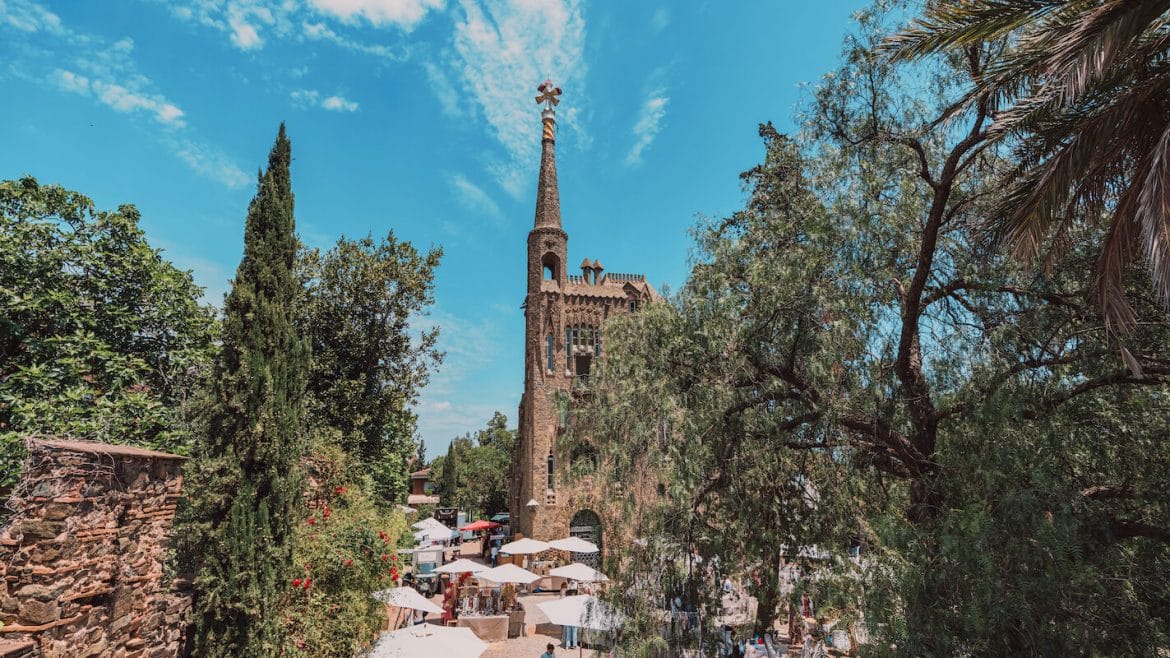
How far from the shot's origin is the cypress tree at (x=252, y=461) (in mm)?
7168

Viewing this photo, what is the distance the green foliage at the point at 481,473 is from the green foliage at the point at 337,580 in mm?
36558

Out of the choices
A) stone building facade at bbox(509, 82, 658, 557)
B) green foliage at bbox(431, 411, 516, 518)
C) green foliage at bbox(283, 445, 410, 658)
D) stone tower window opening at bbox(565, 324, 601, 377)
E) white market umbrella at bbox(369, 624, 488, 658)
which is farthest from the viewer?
green foliage at bbox(431, 411, 516, 518)

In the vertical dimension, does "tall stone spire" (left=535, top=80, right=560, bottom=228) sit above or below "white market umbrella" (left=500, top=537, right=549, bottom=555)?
above

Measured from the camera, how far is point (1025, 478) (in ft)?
17.3

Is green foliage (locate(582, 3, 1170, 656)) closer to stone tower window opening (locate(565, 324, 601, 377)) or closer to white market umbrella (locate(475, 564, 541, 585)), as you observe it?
white market umbrella (locate(475, 564, 541, 585))

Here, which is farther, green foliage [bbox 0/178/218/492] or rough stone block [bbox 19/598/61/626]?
green foliage [bbox 0/178/218/492]

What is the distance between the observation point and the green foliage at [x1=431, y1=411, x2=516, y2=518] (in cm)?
4650

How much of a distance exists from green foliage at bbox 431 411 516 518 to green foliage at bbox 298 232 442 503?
96.2ft

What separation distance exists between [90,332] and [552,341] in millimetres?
18380

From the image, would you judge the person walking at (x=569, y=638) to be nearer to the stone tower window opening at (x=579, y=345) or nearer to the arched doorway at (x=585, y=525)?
the arched doorway at (x=585, y=525)

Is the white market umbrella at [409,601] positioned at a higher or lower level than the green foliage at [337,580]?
lower

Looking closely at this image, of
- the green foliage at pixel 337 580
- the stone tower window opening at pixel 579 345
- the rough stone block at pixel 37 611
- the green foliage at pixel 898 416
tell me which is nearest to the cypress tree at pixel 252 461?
the green foliage at pixel 337 580

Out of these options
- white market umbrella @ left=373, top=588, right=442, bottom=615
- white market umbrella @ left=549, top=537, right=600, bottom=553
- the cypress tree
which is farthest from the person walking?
the cypress tree

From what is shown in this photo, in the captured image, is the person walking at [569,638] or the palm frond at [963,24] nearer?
the palm frond at [963,24]
